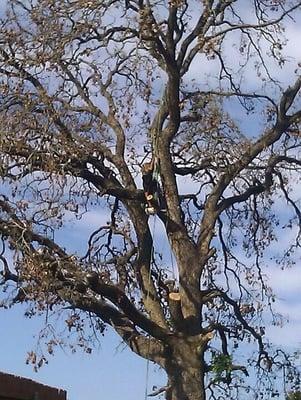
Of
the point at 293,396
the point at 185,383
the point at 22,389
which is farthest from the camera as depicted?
the point at 293,396

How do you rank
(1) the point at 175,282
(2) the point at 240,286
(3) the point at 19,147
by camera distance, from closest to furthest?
(3) the point at 19,147 < (1) the point at 175,282 < (2) the point at 240,286

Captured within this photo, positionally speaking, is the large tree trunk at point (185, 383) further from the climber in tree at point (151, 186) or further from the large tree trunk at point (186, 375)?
the climber in tree at point (151, 186)

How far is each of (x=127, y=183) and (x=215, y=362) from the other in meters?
3.13

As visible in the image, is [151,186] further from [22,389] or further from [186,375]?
[22,389]

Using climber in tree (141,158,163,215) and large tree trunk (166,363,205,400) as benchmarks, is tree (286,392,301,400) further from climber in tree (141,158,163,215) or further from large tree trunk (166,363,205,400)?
climber in tree (141,158,163,215)

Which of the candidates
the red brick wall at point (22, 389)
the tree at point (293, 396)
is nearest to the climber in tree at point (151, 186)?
the red brick wall at point (22, 389)

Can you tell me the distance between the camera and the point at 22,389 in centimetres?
1234

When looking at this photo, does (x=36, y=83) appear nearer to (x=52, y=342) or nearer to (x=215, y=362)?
(x=52, y=342)

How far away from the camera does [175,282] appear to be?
16078 millimetres

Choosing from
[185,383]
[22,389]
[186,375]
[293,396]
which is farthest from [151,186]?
[293,396]

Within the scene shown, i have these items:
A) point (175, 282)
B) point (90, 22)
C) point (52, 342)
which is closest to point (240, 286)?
point (175, 282)

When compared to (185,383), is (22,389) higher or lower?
lower

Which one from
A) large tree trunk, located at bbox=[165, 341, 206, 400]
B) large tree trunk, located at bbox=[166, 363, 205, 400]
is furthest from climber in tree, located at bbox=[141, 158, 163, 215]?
large tree trunk, located at bbox=[166, 363, 205, 400]

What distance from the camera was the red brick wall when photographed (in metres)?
11.8
